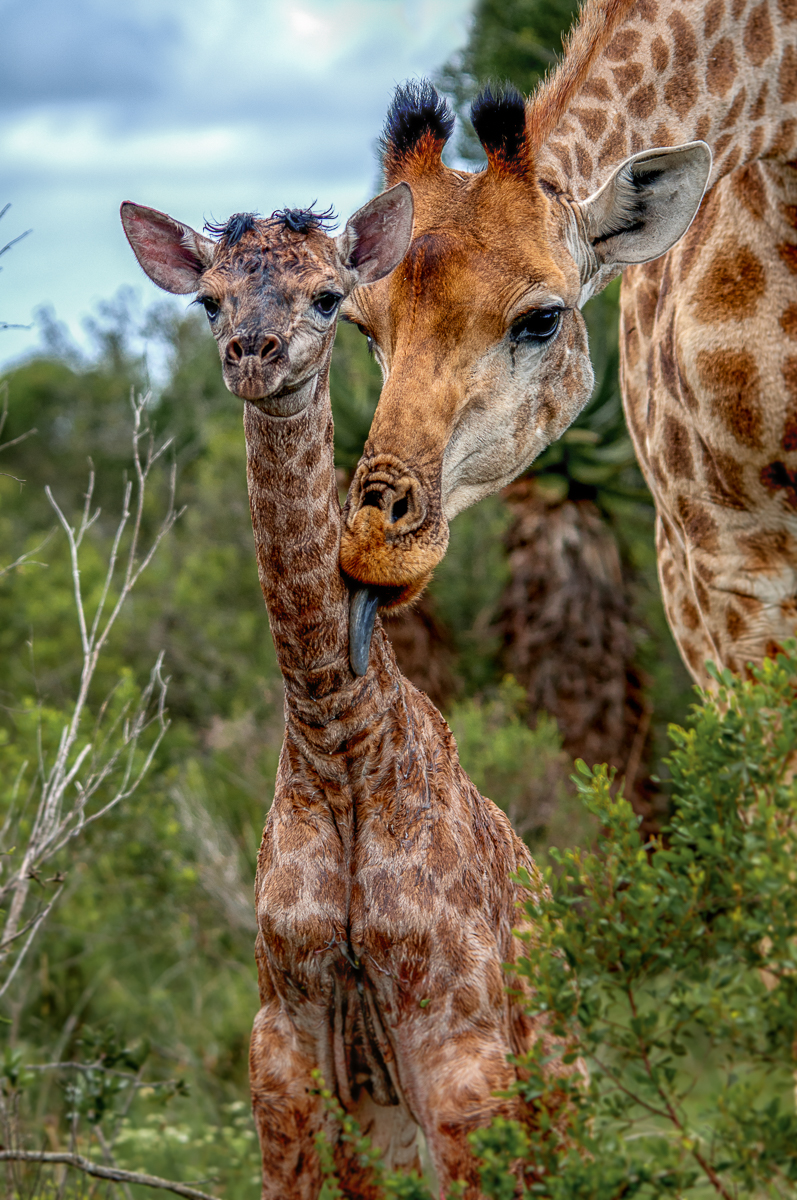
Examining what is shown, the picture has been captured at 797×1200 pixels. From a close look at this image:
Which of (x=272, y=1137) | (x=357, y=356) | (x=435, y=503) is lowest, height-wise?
(x=272, y=1137)

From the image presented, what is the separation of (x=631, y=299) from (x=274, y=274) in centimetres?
332

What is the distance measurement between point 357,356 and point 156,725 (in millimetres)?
4087

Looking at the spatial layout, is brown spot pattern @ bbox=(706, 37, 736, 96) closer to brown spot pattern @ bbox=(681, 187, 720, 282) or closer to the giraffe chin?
brown spot pattern @ bbox=(681, 187, 720, 282)

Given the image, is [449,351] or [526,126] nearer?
[449,351]

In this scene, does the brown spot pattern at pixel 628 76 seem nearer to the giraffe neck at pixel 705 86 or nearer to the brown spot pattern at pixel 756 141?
the giraffe neck at pixel 705 86

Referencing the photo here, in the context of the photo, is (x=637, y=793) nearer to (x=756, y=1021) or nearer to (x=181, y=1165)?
(x=181, y=1165)

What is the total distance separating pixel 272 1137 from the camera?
345 centimetres

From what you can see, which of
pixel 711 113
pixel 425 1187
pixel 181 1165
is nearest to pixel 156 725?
pixel 181 1165

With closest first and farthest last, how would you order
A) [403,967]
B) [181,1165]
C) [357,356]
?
[403,967] < [181,1165] < [357,356]

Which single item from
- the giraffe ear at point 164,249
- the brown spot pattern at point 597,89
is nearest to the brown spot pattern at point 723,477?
the brown spot pattern at point 597,89

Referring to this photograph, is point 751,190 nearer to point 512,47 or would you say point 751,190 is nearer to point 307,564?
point 307,564

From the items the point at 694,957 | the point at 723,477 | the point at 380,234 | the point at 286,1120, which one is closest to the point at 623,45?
the point at 723,477

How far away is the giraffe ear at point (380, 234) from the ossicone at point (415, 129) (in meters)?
0.84

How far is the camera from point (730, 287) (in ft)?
15.9
